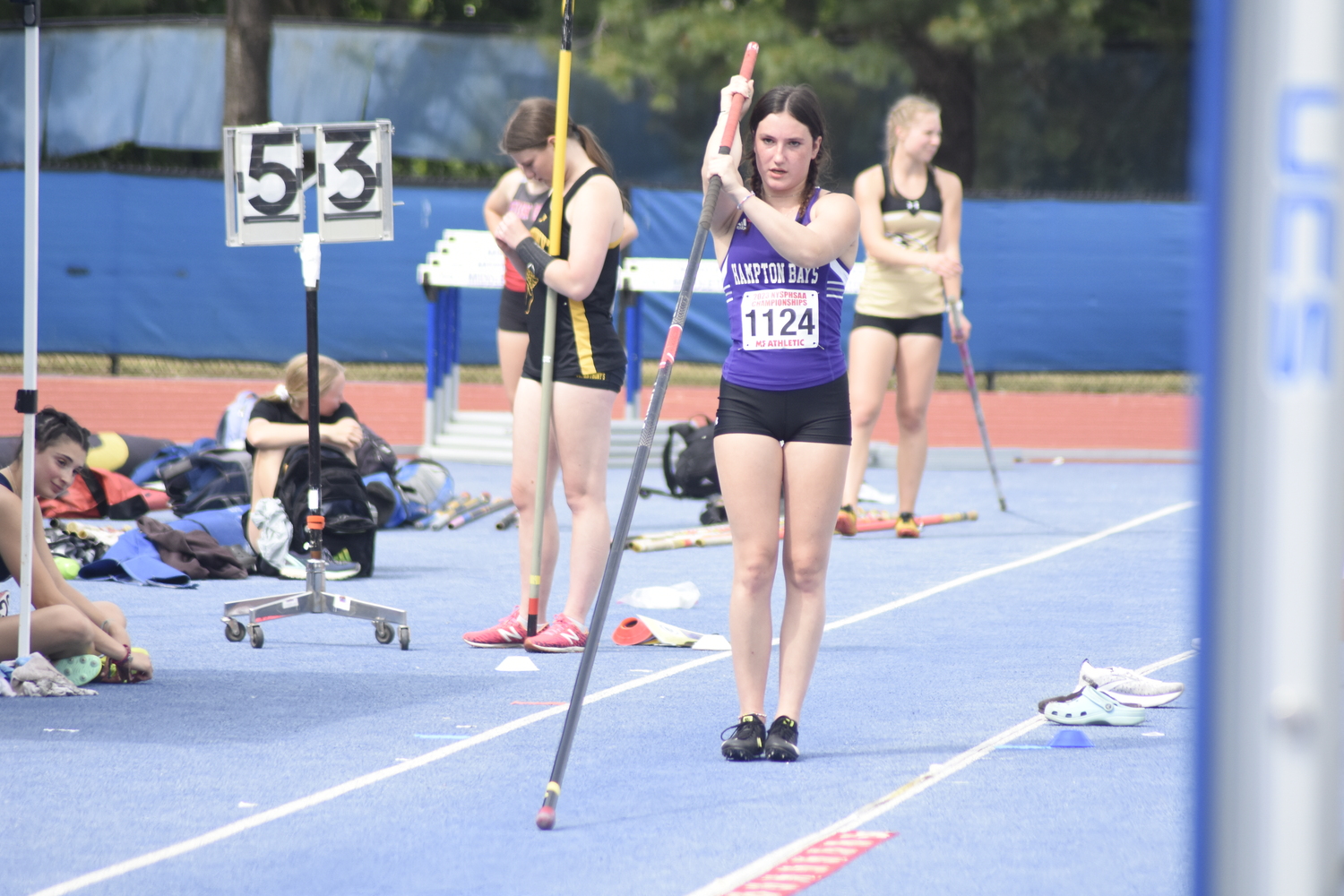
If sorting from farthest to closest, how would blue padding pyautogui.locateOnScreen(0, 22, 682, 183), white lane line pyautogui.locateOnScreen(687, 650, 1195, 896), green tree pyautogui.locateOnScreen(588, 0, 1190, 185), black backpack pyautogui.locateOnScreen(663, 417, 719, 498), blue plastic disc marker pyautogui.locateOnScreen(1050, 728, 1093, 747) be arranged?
blue padding pyautogui.locateOnScreen(0, 22, 682, 183), green tree pyautogui.locateOnScreen(588, 0, 1190, 185), black backpack pyautogui.locateOnScreen(663, 417, 719, 498), blue plastic disc marker pyautogui.locateOnScreen(1050, 728, 1093, 747), white lane line pyautogui.locateOnScreen(687, 650, 1195, 896)

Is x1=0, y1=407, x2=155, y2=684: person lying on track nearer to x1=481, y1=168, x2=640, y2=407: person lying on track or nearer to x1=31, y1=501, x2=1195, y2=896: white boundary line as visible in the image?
x1=31, y1=501, x2=1195, y2=896: white boundary line

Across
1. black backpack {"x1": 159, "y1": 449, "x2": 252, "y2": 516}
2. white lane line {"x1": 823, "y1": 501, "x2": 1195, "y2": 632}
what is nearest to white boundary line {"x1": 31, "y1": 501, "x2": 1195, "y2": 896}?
white lane line {"x1": 823, "y1": 501, "x2": 1195, "y2": 632}

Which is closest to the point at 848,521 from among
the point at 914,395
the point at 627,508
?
the point at 914,395

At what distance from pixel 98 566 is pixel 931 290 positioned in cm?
442

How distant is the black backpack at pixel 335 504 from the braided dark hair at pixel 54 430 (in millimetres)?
2337

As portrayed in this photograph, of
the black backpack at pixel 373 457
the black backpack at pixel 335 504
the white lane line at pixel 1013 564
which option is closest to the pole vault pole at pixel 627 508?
the white lane line at pixel 1013 564

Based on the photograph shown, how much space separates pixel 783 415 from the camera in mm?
4367

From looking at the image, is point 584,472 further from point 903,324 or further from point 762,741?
point 903,324

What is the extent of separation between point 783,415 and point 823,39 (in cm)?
1673

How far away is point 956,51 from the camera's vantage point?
21078 mm

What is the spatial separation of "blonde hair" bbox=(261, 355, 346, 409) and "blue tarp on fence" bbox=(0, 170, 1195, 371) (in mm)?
9411

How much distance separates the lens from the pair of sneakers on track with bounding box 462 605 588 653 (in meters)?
5.96

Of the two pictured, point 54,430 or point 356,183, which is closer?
point 54,430

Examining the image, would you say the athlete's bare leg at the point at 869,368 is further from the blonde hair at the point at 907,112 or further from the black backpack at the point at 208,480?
the black backpack at the point at 208,480
